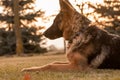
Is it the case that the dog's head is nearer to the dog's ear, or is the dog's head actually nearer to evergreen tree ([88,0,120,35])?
the dog's ear

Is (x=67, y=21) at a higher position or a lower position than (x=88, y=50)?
higher

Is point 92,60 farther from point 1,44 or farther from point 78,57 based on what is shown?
point 1,44

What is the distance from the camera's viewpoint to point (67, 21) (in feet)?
27.9

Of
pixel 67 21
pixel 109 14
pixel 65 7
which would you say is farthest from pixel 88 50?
pixel 109 14

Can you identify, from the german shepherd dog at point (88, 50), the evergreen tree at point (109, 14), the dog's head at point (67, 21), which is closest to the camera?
the german shepherd dog at point (88, 50)

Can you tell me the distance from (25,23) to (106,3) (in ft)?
25.8

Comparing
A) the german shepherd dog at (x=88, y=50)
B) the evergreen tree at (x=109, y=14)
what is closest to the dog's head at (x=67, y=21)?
the german shepherd dog at (x=88, y=50)

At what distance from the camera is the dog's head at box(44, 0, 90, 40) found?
8.30 metres

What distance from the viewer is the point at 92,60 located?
26.1ft

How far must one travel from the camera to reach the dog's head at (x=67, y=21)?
830cm

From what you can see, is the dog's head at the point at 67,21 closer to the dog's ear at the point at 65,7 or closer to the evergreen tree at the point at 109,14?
the dog's ear at the point at 65,7

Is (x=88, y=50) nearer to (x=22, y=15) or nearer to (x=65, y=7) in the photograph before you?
(x=65, y=7)

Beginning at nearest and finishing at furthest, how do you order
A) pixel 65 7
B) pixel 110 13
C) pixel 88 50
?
pixel 88 50, pixel 65 7, pixel 110 13

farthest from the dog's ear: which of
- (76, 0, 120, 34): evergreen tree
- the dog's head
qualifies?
(76, 0, 120, 34): evergreen tree
